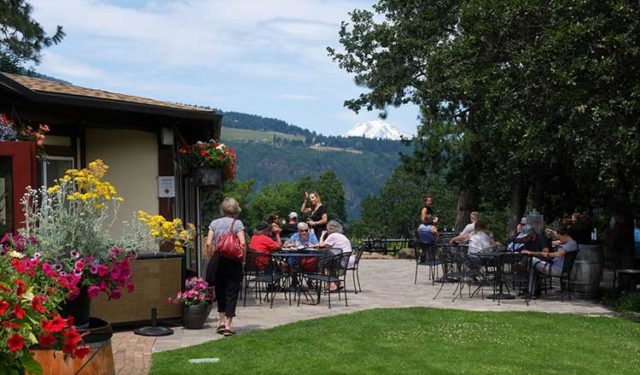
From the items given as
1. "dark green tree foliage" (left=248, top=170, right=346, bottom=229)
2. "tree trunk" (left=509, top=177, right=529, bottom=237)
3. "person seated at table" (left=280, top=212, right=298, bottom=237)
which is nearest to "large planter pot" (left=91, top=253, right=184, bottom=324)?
Result: "person seated at table" (left=280, top=212, right=298, bottom=237)

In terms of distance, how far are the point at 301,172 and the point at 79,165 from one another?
168841mm

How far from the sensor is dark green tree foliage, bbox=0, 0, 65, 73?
21375 millimetres

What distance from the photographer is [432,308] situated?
32.7 ft

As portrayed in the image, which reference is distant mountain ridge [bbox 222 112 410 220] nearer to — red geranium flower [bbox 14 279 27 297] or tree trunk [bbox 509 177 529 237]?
tree trunk [bbox 509 177 529 237]

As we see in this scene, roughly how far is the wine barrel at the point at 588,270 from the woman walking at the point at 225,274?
6.20 metres

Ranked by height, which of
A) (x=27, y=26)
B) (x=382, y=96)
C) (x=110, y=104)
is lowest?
(x=110, y=104)

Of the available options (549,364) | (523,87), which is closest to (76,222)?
(549,364)

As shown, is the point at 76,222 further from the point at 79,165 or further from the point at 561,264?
the point at 561,264

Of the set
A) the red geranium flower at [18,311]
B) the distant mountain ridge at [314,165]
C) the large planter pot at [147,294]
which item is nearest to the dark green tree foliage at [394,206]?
the large planter pot at [147,294]

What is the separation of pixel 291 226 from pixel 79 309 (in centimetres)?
1004

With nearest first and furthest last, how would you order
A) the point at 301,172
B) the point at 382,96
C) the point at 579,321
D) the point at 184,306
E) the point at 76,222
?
the point at 76,222 < the point at 184,306 < the point at 579,321 < the point at 382,96 < the point at 301,172

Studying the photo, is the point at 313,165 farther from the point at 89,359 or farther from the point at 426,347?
the point at 89,359

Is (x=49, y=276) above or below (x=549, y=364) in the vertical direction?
above

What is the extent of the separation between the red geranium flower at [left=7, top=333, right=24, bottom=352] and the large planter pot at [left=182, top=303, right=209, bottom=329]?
5.58 m
